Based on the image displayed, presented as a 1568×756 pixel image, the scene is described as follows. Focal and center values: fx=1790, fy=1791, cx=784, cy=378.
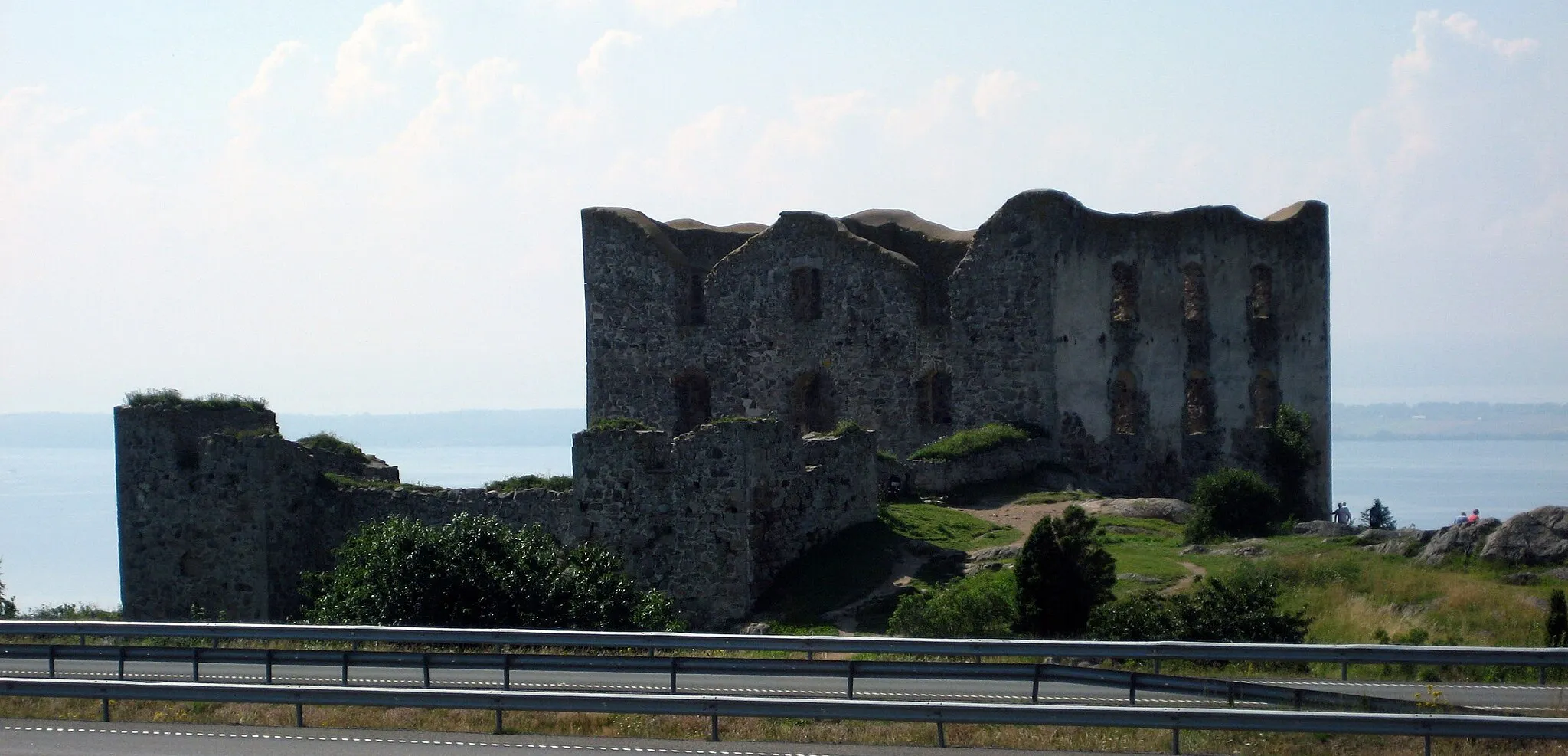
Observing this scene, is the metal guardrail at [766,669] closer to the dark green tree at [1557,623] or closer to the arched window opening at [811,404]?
the dark green tree at [1557,623]

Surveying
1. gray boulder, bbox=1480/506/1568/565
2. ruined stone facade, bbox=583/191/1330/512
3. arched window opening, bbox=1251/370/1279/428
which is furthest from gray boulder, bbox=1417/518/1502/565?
arched window opening, bbox=1251/370/1279/428

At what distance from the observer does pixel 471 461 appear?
172 meters

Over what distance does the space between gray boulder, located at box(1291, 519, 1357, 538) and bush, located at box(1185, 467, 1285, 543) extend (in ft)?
1.71

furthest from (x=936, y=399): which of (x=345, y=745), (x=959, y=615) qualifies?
(x=345, y=745)

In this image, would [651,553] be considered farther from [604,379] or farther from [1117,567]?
[604,379]

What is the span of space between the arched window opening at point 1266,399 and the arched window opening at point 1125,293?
4.18 metres

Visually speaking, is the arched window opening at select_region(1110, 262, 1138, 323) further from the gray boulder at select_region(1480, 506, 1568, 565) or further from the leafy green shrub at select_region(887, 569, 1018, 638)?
the leafy green shrub at select_region(887, 569, 1018, 638)

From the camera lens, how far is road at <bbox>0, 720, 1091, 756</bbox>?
50.6 feet

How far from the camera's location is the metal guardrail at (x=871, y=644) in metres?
17.2

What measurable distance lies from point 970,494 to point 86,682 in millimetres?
21713

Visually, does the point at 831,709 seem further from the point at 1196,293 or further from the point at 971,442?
the point at 1196,293

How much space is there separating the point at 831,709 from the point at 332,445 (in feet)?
63.0

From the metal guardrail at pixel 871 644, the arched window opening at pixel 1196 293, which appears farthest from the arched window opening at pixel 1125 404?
the metal guardrail at pixel 871 644

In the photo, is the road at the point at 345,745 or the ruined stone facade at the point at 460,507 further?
the ruined stone facade at the point at 460,507
